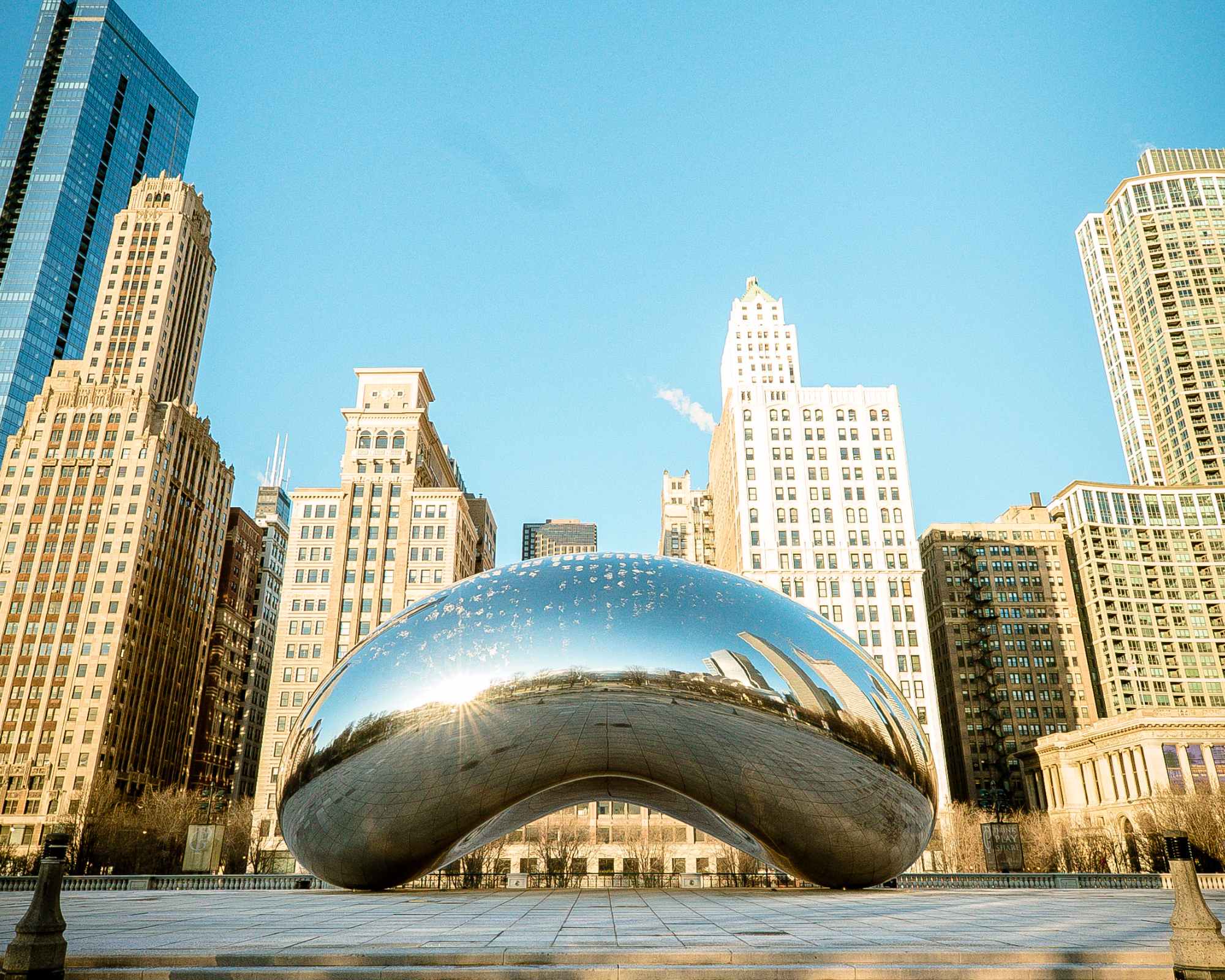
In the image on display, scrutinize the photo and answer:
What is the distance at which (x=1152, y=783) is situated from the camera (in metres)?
77.1

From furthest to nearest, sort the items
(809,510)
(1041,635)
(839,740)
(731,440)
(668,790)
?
(1041,635) → (731,440) → (809,510) → (668,790) → (839,740)

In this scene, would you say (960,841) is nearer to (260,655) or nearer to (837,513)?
(837,513)

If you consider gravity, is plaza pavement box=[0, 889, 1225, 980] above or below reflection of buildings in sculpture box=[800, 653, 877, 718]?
below

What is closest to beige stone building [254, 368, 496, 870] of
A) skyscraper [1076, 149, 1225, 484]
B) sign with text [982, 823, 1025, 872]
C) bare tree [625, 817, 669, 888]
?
bare tree [625, 817, 669, 888]

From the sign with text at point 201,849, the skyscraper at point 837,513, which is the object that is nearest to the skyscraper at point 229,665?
the skyscraper at point 837,513

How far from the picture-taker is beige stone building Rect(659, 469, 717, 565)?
440 ft

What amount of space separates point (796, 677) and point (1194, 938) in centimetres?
466

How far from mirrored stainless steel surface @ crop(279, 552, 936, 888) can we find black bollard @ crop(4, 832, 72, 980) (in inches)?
151

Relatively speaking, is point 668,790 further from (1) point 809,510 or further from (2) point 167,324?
(2) point 167,324

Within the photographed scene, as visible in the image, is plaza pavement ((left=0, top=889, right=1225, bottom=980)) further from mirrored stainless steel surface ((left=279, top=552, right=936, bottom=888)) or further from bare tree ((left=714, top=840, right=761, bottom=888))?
bare tree ((left=714, top=840, right=761, bottom=888))

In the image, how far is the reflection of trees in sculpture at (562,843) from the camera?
204 feet

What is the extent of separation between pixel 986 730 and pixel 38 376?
13905 cm

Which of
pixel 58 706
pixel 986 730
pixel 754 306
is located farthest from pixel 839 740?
pixel 754 306

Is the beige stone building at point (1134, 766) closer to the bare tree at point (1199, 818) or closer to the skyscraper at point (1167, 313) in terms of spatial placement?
the bare tree at point (1199, 818)
